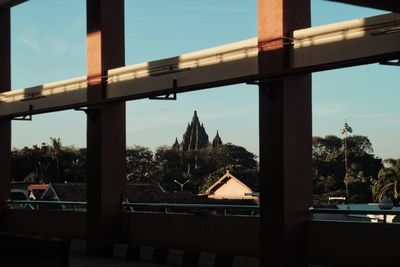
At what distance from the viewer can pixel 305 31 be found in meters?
9.38

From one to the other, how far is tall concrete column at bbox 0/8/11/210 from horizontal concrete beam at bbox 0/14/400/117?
2.19m

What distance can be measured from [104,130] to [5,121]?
606 cm

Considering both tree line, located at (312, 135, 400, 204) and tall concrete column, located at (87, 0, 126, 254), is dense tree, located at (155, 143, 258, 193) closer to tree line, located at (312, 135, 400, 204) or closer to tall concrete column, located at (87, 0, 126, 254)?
tree line, located at (312, 135, 400, 204)

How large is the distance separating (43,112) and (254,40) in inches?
307

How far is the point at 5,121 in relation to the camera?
A: 1817cm

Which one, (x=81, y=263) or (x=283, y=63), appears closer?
(x=283, y=63)

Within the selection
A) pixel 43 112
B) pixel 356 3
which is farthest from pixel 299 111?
pixel 43 112

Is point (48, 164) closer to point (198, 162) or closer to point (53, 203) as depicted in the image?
point (198, 162)

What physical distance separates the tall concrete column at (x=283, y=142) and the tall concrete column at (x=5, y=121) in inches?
426

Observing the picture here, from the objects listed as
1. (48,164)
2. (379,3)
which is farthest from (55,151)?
(379,3)

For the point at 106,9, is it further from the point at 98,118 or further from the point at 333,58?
the point at 333,58

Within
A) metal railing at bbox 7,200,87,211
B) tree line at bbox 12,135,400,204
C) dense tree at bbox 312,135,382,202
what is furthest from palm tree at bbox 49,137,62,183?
metal railing at bbox 7,200,87,211

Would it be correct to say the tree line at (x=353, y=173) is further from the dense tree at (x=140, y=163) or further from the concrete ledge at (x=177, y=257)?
the concrete ledge at (x=177, y=257)

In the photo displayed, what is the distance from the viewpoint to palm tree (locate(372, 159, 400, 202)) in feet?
159
